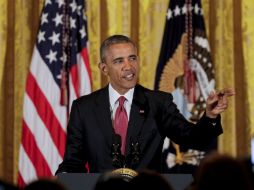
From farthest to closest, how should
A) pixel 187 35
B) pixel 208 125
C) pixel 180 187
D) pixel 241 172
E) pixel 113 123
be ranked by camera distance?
pixel 187 35
pixel 113 123
pixel 208 125
pixel 180 187
pixel 241 172

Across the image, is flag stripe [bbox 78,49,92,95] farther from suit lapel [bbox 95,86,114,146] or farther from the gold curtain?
suit lapel [bbox 95,86,114,146]

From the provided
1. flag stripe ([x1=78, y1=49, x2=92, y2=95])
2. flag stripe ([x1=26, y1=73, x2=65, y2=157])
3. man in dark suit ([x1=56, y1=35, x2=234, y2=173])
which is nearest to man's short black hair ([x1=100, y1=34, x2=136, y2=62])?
man in dark suit ([x1=56, y1=35, x2=234, y2=173])

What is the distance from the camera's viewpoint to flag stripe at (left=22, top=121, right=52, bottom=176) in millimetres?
6234

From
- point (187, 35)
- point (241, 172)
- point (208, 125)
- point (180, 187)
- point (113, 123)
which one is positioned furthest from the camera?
point (187, 35)

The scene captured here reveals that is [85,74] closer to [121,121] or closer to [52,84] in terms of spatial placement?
[52,84]

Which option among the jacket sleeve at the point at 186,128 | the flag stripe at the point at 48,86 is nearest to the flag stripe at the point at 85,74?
the flag stripe at the point at 48,86

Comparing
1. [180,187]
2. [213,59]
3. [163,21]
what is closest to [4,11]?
[163,21]

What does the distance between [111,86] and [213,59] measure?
245 cm

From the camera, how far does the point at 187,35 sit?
20.9 ft

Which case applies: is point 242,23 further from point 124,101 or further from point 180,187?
point 180,187

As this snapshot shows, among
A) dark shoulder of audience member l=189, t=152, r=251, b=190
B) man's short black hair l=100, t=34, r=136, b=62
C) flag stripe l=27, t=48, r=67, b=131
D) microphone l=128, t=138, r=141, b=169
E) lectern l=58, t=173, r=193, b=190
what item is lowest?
lectern l=58, t=173, r=193, b=190

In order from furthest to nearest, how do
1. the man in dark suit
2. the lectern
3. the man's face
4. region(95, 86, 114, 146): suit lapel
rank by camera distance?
the man's face < region(95, 86, 114, 146): suit lapel < the man in dark suit < the lectern

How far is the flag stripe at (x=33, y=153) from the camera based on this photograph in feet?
20.5

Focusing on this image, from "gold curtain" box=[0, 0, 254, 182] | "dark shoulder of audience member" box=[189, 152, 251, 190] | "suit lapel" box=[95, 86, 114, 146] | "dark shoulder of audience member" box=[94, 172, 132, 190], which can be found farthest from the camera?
"gold curtain" box=[0, 0, 254, 182]
